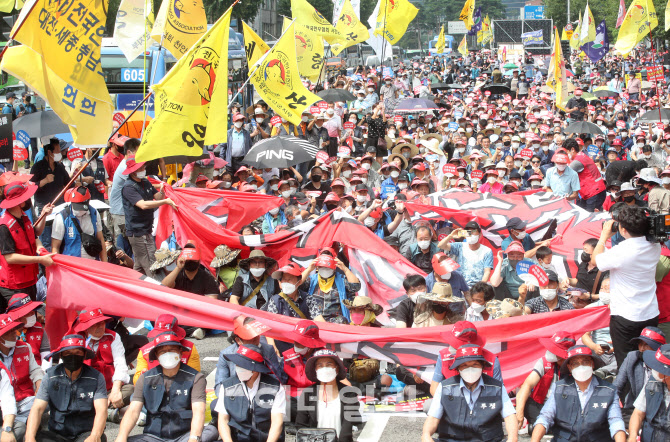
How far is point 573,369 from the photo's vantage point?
249 inches

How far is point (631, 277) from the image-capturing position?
6863 mm

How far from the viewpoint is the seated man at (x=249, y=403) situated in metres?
6.56

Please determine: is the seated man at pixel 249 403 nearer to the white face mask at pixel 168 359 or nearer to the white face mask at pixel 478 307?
the white face mask at pixel 168 359

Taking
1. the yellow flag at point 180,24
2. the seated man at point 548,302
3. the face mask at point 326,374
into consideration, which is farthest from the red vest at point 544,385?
the yellow flag at point 180,24

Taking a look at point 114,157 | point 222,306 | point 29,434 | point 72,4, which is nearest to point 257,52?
point 114,157

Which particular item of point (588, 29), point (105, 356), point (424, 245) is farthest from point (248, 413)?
point (588, 29)

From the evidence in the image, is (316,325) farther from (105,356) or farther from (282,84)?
(282,84)

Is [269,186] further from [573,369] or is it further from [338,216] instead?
[573,369]

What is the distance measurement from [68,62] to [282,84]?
3889mm

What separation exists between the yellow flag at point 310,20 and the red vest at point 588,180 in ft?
21.1

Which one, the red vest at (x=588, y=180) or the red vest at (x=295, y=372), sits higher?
Result: the red vest at (x=588, y=180)

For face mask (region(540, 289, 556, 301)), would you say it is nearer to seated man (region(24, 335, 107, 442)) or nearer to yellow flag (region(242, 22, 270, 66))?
seated man (region(24, 335, 107, 442))

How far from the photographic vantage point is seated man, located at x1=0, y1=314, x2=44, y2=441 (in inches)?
272

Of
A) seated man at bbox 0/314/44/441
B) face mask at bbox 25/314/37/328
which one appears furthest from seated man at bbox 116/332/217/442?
face mask at bbox 25/314/37/328
